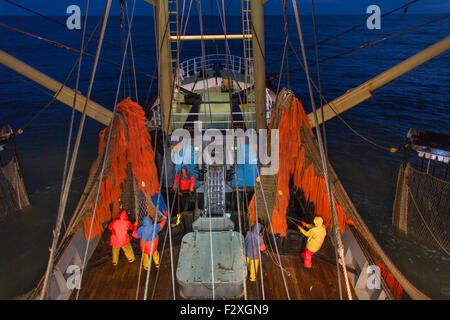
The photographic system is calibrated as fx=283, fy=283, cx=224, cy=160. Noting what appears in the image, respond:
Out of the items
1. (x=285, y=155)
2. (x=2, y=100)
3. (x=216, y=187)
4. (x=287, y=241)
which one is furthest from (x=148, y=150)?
(x=2, y=100)

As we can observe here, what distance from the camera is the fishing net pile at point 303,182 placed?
4758mm

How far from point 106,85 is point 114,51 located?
67.5ft

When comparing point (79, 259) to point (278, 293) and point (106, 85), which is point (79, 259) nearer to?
point (278, 293)

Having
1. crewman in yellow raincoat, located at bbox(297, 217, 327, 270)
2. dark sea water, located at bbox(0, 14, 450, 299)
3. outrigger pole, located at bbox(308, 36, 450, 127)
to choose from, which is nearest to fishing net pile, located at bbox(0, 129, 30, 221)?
dark sea water, located at bbox(0, 14, 450, 299)

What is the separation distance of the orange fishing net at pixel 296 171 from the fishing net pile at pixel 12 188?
7.34 metres

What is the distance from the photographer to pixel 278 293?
508 centimetres

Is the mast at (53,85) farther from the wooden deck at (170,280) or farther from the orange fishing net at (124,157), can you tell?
the wooden deck at (170,280)

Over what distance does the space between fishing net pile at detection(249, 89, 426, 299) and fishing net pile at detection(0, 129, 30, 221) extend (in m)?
7.29

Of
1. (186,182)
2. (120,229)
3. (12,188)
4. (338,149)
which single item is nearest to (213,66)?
(338,149)

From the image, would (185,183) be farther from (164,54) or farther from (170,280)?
(164,54)

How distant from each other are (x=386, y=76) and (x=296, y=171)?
2.61 m

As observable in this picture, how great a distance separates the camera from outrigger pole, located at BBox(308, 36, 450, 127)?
16.8 ft

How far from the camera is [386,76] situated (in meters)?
5.56

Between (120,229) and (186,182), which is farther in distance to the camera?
(186,182)
